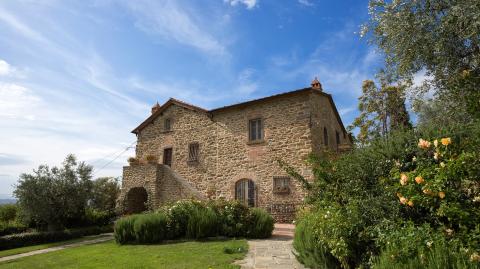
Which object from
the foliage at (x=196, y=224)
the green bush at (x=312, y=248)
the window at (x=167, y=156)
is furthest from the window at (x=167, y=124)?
the green bush at (x=312, y=248)

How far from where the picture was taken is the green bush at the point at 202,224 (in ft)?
32.2

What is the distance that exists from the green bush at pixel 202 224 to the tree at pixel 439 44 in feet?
22.8

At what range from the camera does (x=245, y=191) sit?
16.2 metres

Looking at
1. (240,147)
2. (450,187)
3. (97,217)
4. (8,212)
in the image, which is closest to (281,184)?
(240,147)

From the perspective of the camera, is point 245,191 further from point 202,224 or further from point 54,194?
point 54,194

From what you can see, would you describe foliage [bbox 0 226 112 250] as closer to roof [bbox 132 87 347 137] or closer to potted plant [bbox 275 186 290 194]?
roof [bbox 132 87 347 137]

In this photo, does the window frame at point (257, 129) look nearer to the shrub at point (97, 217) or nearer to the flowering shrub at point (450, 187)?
the shrub at point (97, 217)

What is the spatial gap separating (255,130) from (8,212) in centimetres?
1451

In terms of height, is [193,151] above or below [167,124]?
below

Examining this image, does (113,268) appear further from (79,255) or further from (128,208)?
(128,208)

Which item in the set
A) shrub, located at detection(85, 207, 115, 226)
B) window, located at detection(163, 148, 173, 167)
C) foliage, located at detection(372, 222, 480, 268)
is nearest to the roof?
window, located at detection(163, 148, 173, 167)

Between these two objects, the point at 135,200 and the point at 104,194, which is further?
the point at 135,200

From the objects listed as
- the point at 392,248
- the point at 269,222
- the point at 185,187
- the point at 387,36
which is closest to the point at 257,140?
the point at 185,187

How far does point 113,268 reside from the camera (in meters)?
6.51
